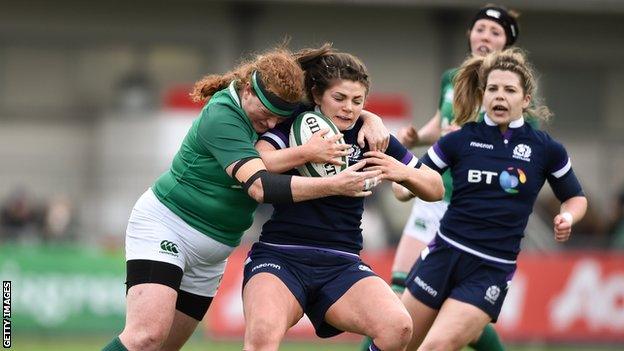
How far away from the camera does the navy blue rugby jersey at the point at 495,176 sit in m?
7.50

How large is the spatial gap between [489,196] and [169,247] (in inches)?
77.6

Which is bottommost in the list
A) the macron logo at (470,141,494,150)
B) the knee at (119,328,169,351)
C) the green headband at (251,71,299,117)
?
the knee at (119,328,169,351)

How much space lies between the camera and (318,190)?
6.53 metres

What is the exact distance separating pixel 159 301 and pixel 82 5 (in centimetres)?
1501

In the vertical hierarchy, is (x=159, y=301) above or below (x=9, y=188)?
above

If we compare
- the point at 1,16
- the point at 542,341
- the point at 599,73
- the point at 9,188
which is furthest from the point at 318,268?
the point at 599,73

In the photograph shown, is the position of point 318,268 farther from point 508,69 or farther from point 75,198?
point 75,198

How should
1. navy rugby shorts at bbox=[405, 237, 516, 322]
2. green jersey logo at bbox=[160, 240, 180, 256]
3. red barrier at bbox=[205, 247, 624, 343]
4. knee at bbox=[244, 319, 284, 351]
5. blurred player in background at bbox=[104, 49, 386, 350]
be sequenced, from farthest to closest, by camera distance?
red barrier at bbox=[205, 247, 624, 343], navy rugby shorts at bbox=[405, 237, 516, 322], green jersey logo at bbox=[160, 240, 180, 256], blurred player in background at bbox=[104, 49, 386, 350], knee at bbox=[244, 319, 284, 351]

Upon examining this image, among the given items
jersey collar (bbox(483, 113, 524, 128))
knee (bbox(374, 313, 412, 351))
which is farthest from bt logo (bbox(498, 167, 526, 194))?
knee (bbox(374, 313, 412, 351))

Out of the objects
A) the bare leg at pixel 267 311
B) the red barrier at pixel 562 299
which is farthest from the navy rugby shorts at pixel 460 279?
the red barrier at pixel 562 299

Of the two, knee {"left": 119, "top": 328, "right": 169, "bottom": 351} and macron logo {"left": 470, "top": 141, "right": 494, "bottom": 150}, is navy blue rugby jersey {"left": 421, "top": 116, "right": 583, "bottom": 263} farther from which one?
knee {"left": 119, "top": 328, "right": 169, "bottom": 351}

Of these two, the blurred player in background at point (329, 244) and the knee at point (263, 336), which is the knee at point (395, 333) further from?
the knee at point (263, 336)

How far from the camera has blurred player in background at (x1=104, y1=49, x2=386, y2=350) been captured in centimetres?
659

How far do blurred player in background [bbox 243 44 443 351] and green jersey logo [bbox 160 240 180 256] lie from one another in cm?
41
